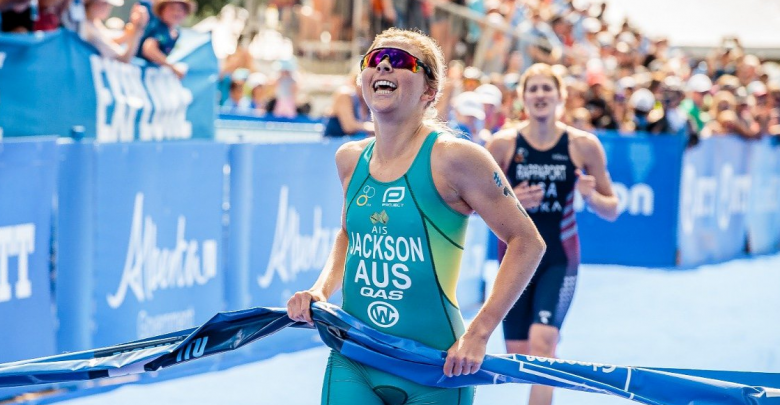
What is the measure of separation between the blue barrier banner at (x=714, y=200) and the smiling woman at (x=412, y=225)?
1078 centimetres

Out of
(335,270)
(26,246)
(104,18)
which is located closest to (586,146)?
(335,270)

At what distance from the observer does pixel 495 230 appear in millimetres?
3514

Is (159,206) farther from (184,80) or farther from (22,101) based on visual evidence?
(184,80)

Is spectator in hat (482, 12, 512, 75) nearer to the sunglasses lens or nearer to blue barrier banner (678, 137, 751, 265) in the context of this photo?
blue barrier banner (678, 137, 751, 265)

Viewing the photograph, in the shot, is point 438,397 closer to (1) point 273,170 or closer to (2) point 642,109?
(1) point 273,170

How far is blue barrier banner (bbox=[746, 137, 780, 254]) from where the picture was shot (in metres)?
15.9

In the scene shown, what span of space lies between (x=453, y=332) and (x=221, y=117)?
11.1 meters

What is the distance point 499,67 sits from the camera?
1875 cm

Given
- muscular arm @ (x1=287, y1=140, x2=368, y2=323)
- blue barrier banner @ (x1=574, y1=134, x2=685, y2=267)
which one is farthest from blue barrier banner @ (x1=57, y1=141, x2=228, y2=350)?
blue barrier banner @ (x1=574, y1=134, x2=685, y2=267)

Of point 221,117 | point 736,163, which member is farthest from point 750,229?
point 221,117

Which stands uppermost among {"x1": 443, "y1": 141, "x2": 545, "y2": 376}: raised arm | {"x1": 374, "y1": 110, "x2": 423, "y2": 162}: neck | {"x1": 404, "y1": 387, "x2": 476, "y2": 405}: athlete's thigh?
{"x1": 374, "y1": 110, "x2": 423, "y2": 162}: neck

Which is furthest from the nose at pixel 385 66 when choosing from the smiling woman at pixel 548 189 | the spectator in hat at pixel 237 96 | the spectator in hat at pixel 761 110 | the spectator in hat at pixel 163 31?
the spectator in hat at pixel 761 110

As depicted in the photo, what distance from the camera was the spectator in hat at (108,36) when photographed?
8500 mm

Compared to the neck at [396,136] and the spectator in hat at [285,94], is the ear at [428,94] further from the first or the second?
the spectator in hat at [285,94]
